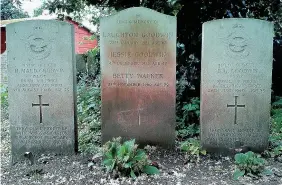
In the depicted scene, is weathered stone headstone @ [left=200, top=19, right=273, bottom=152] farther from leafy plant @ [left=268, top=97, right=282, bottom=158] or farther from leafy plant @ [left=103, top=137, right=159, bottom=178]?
leafy plant @ [left=103, top=137, right=159, bottom=178]

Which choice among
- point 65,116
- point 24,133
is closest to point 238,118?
point 65,116

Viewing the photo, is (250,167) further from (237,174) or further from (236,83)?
(236,83)

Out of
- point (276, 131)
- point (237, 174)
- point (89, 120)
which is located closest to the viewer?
point (237, 174)

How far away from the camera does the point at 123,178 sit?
11.5 feet

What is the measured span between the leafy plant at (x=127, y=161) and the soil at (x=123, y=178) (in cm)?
8

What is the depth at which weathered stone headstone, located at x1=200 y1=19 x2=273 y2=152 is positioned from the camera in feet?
13.7

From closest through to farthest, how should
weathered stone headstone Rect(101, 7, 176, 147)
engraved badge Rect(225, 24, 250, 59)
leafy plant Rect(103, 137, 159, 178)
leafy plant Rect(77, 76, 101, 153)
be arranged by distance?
leafy plant Rect(103, 137, 159, 178) < engraved badge Rect(225, 24, 250, 59) < weathered stone headstone Rect(101, 7, 176, 147) < leafy plant Rect(77, 76, 101, 153)

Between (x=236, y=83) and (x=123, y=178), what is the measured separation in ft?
6.50

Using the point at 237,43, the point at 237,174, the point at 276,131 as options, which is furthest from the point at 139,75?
the point at 276,131

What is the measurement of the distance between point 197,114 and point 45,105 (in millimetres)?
2691

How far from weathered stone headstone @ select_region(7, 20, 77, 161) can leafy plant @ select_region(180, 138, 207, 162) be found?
155 cm

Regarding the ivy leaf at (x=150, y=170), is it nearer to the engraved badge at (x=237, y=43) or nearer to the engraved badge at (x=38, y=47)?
the engraved badge at (x=237, y=43)

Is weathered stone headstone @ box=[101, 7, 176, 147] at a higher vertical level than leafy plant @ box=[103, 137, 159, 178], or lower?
higher

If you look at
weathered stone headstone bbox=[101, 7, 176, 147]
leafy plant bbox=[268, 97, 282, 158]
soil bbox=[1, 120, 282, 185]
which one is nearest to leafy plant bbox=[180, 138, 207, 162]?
soil bbox=[1, 120, 282, 185]
